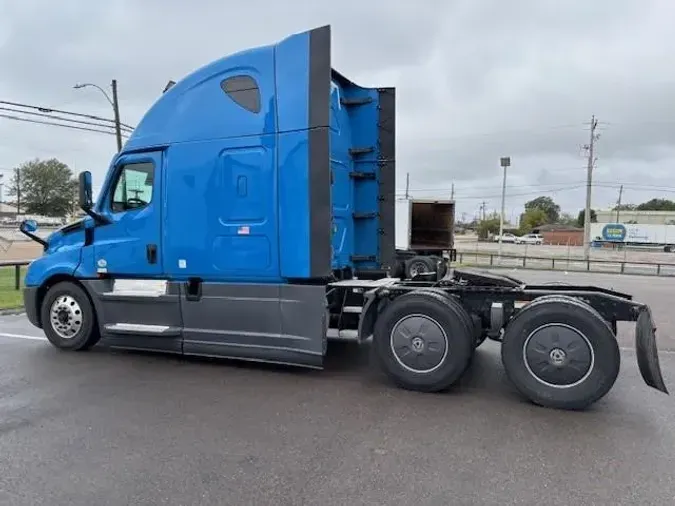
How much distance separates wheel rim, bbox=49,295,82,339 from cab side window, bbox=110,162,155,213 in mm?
1434

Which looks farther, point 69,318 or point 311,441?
point 69,318

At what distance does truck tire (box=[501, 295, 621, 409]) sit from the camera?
4.74 metres

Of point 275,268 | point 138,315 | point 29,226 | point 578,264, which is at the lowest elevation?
point 578,264

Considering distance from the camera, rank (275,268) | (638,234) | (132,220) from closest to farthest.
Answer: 1. (275,268)
2. (132,220)
3. (638,234)

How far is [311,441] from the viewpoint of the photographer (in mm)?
4094

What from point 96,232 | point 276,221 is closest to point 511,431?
point 276,221

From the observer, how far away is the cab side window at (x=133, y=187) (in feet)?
21.1

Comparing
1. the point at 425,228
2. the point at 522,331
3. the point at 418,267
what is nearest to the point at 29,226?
the point at 522,331

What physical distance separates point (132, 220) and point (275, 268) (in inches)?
81.5

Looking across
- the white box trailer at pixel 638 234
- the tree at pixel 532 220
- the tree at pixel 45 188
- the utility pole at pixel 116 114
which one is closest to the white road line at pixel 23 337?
the utility pole at pixel 116 114

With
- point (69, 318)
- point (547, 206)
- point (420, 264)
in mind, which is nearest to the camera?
point (69, 318)

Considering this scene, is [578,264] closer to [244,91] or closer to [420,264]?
[420,264]

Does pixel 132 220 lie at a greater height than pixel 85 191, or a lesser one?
lesser

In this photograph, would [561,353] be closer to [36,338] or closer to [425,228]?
[36,338]
